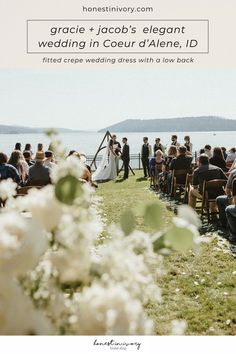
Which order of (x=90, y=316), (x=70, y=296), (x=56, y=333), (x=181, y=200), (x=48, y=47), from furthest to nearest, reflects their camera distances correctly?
1. (x=181, y=200)
2. (x=48, y=47)
3. (x=70, y=296)
4. (x=56, y=333)
5. (x=90, y=316)

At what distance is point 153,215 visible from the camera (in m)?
0.78

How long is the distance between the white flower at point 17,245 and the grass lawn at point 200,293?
1.60 metres

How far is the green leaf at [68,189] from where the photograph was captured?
2.35ft

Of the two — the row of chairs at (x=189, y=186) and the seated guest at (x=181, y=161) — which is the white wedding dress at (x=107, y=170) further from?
the seated guest at (x=181, y=161)

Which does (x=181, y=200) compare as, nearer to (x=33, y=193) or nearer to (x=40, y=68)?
(x=40, y=68)

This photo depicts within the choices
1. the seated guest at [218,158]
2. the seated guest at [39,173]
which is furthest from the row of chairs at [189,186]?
the seated guest at [39,173]

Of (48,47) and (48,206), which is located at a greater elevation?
(48,47)

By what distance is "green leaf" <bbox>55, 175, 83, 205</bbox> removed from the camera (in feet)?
2.35

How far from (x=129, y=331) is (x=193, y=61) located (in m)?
1.89

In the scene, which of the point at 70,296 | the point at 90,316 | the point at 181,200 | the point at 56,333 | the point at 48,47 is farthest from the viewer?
the point at 181,200

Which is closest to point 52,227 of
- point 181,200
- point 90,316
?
point 90,316

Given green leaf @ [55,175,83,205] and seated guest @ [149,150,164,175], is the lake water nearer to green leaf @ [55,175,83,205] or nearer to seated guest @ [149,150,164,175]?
green leaf @ [55,175,83,205]

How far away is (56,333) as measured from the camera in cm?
72

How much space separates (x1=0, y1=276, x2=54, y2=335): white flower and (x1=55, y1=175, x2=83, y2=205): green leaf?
161mm
